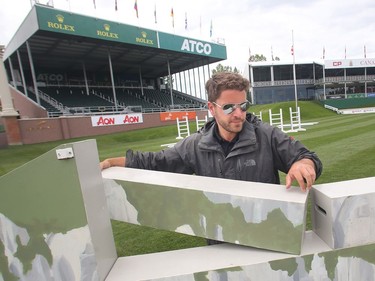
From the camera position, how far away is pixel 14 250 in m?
1.15

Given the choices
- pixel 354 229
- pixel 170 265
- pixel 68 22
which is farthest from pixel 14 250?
pixel 68 22

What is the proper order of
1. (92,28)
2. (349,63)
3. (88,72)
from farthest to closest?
1. (349,63)
2. (88,72)
3. (92,28)

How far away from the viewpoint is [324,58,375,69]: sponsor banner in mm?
43156

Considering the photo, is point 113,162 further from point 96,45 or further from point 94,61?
point 94,61

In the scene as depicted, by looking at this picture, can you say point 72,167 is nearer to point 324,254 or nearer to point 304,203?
point 304,203

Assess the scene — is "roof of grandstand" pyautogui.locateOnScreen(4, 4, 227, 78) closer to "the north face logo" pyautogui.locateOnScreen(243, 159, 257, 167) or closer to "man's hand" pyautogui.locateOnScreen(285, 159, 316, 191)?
"the north face logo" pyautogui.locateOnScreen(243, 159, 257, 167)

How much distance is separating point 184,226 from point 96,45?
23.7 m

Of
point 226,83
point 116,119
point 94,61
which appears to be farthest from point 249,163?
point 94,61

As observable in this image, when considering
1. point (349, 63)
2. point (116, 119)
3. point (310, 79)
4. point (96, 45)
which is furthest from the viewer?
point (310, 79)

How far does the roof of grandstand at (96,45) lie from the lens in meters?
17.6

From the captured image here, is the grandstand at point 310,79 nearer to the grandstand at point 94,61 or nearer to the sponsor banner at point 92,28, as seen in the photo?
the grandstand at point 94,61

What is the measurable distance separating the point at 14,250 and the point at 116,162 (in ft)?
2.37

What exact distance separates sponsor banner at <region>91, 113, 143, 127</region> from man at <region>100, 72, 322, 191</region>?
19.6 metres

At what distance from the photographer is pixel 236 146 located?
1.65 m
